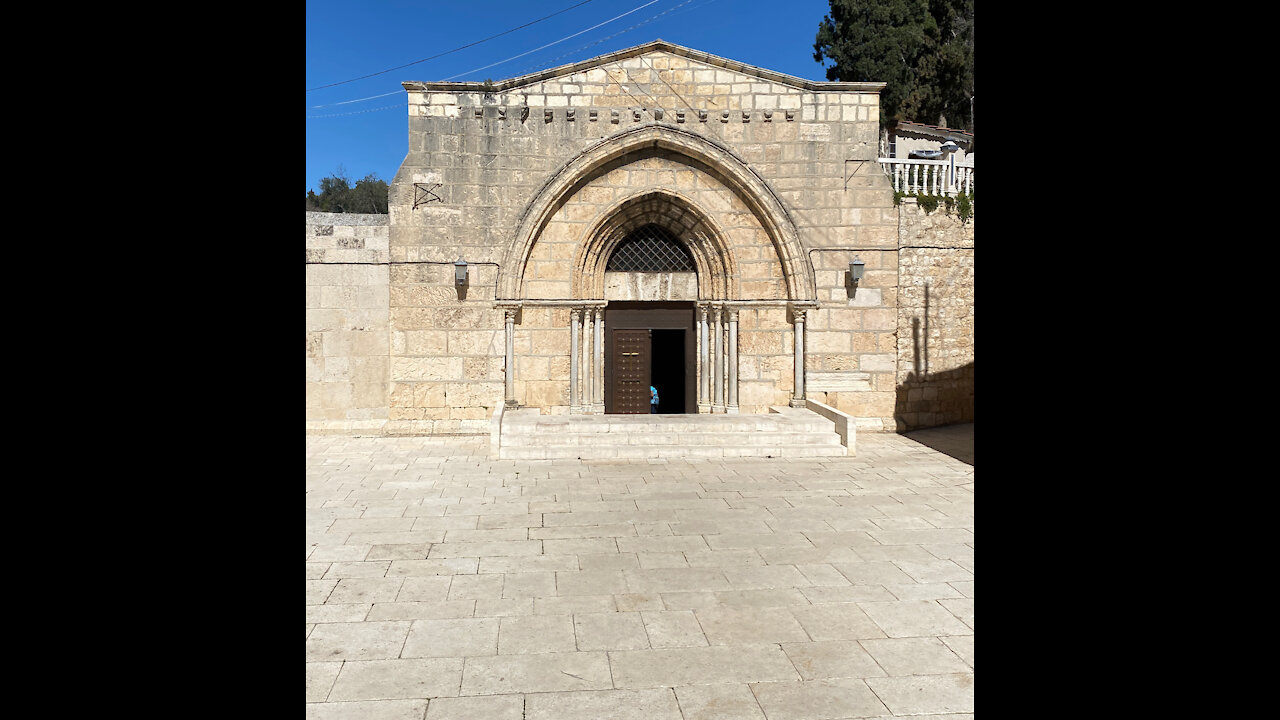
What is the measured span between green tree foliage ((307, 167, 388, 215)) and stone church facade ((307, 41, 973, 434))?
24444 millimetres

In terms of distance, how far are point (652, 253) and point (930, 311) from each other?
4.39 meters

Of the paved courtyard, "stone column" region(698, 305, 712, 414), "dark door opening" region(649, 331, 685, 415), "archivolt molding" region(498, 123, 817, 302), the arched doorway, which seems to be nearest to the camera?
the paved courtyard

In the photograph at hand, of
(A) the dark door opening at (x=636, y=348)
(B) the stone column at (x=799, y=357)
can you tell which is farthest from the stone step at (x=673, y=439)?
(A) the dark door opening at (x=636, y=348)

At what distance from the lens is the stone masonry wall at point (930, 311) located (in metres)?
11.8

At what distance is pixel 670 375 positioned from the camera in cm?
1551

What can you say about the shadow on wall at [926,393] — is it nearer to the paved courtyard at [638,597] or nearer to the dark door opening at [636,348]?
the dark door opening at [636,348]

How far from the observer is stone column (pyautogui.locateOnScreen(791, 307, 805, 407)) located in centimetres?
1170

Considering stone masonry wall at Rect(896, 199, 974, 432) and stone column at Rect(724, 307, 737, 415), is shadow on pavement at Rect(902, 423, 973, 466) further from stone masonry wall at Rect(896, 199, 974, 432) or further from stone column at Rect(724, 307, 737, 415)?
stone column at Rect(724, 307, 737, 415)

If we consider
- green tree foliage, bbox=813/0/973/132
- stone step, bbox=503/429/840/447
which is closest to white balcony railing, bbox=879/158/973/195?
stone step, bbox=503/429/840/447
